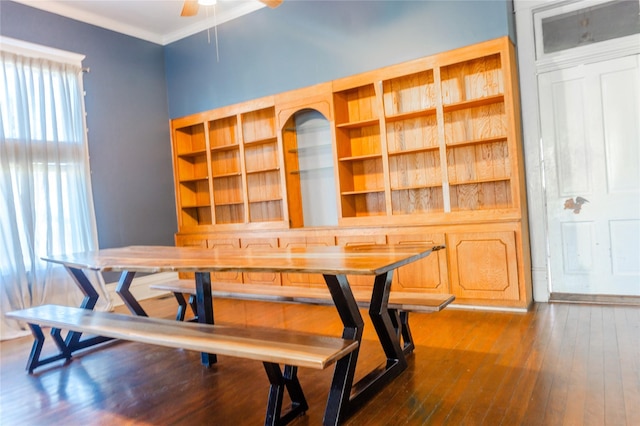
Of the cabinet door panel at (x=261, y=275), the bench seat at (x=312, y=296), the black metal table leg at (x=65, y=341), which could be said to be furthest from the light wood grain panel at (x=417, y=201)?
the black metal table leg at (x=65, y=341)

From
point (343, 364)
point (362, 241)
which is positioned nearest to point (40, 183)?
point (362, 241)

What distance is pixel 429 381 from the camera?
2256 millimetres

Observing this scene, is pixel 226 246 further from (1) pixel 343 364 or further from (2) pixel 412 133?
(1) pixel 343 364

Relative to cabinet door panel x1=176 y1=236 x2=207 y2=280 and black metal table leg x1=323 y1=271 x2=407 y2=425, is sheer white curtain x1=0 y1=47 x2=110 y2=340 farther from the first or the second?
black metal table leg x1=323 y1=271 x2=407 y2=425

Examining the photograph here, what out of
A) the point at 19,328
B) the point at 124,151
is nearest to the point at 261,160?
the point at 124,151

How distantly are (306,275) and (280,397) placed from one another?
2562 millimetres

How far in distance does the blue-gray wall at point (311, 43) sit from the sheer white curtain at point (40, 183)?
1336 mm

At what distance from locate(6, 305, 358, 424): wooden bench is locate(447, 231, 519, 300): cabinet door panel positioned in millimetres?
2079

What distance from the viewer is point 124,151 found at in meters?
5.02

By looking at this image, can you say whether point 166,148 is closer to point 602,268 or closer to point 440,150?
point 440,150

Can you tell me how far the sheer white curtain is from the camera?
152 inches

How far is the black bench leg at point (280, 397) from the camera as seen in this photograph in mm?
1865

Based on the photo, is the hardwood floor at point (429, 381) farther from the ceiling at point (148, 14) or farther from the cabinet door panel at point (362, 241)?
the ceiling at point (148, 14)

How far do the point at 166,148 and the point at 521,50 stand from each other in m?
4.18
